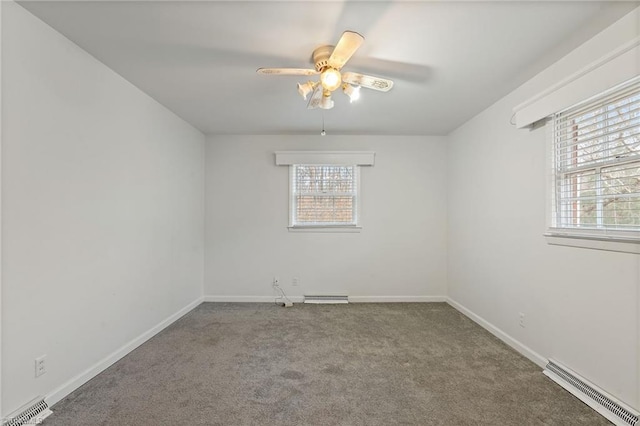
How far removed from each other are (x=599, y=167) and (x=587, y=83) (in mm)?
553

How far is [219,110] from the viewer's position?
124 inches

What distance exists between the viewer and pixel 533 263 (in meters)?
2.41

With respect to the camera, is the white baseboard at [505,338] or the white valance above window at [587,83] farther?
the white baseboard at [505,338]

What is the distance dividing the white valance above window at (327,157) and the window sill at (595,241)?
2289 mm

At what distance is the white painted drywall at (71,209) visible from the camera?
159 centimetres

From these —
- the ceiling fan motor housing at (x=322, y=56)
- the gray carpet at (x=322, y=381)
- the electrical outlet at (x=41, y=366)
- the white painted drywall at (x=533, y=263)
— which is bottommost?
the gray carpet at (x=322, y=381)

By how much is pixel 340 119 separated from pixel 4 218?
2.94 metres

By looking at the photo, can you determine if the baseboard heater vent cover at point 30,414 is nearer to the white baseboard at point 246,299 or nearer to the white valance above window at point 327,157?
the white baseboard at point 246,299

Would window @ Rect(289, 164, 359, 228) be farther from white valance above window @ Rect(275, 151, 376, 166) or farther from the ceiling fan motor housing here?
the ceiling fan motor housing

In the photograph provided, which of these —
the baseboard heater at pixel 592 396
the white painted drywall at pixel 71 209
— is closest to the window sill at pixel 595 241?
the baseboard heater at pixel 592 396

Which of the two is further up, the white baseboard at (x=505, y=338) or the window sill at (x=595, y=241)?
the window sill at (x=595, y=241)

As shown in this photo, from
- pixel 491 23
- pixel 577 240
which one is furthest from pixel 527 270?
pixel 491 23

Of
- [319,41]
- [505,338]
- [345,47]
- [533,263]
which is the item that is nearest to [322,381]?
[505,338]

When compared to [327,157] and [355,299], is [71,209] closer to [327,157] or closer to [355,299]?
[327,157]
